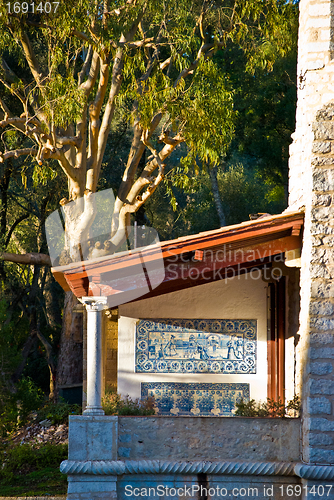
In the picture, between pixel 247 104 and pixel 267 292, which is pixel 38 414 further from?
pixel 247 104

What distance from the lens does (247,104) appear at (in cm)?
1738

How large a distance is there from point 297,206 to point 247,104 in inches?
447

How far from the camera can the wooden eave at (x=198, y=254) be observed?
20.1 feet

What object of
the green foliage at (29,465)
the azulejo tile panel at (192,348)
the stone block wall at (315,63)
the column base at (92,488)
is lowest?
the green foliage at (29,465)

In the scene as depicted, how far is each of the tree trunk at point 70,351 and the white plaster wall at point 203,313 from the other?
8.03m

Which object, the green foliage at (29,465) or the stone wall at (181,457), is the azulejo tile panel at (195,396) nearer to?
the stone wall at (181,457)

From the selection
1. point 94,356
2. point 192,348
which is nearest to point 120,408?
point 94,356

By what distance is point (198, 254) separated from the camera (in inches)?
248

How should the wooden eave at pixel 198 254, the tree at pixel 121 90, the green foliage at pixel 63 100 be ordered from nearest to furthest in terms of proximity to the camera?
the wooden eave at pixel 198 254
the green foliage at pixel 63 100
the tree at pixel 121 90

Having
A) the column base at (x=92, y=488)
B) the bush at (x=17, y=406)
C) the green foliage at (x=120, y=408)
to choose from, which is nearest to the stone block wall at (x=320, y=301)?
the green foliage at (x=120, y=408)

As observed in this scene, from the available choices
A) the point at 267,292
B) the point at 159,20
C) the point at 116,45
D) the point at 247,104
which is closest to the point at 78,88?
the point at 116,45

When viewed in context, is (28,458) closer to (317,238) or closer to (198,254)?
(198,254)

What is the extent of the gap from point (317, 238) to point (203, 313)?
224cm

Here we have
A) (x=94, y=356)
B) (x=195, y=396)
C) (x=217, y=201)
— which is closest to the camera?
(x=94, y=356)
